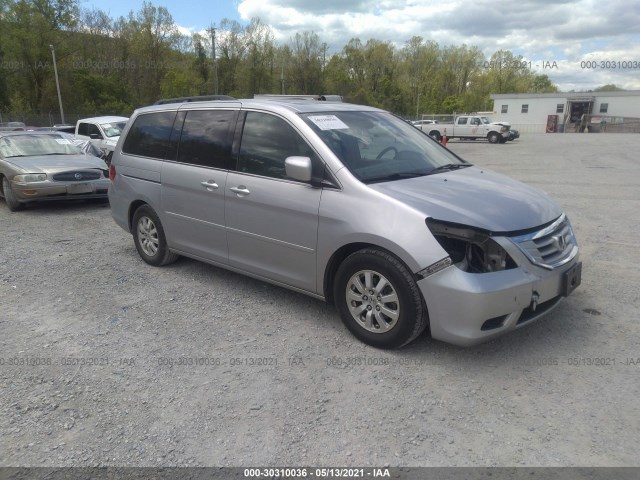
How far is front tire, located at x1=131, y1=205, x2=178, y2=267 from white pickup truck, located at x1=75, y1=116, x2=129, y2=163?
9.39m

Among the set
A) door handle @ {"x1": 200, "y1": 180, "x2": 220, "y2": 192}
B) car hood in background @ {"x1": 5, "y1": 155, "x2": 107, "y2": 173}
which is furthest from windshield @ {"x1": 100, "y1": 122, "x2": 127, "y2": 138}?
door handle @ {"x1": 200, "y1": 180, "x2": 220, "y2": 192}

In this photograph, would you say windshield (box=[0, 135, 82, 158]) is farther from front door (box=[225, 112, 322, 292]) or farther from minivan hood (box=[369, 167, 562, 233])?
minivan hood (box=[369, 167, 562, 233])

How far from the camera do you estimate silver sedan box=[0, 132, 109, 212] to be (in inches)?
348

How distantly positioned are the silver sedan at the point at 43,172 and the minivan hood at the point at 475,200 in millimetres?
7269

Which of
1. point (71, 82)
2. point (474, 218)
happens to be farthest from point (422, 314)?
point (71, 82)

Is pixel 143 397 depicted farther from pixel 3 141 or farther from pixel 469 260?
pixel 3 141

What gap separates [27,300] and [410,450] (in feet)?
13.3

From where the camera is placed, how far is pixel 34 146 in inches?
395

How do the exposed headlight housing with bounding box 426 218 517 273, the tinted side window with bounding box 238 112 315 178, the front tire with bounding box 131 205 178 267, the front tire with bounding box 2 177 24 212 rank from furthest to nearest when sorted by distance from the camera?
the front tire with bounding box 2 177 24 212 → the front tire with bounding box 131 205 178 267 → the tinted side window with bounding box 238 112 315 178 → the exposed headlight housing with bounding box 426 218 517 273

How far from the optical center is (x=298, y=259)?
412 centimetres

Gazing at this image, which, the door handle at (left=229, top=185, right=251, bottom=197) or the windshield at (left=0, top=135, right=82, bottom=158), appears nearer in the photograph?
the door handle at (left=229, top=185, right=251, bottom=197)

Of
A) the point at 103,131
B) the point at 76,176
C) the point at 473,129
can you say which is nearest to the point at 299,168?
the point at 76,176

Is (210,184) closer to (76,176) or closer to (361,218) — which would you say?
(361,218)

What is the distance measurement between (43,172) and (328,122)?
268 inches
